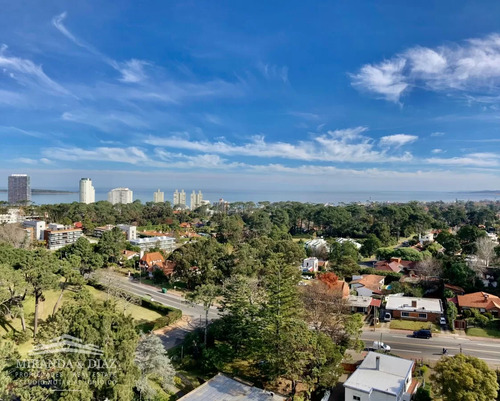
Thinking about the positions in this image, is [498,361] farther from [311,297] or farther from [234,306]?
[234,306]

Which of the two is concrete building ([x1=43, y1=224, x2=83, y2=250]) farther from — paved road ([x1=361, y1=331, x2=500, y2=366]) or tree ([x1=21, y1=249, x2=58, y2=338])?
paved road ([x1=361, y1=331, x2=500, y2=366])

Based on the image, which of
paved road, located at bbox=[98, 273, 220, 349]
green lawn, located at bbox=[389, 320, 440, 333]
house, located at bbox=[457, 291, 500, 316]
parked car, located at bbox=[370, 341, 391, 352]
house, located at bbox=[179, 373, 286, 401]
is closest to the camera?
house, located at bbox=[179, 373, 286, 401]

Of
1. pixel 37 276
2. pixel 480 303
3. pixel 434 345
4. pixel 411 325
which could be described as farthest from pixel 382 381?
pixel 37 276

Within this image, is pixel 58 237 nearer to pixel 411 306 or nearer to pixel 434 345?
pixel 411 306

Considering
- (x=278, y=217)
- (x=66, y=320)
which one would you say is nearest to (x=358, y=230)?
(x=278, y=217)

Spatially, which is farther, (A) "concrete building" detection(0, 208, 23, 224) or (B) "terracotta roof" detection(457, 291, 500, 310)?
(A) "concrete building" detection(0, 208, 23, 224)

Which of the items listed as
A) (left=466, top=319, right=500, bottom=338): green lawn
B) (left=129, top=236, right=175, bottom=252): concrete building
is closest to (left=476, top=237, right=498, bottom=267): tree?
(left=466, top=319, right=500, bottom=338): green lawn
